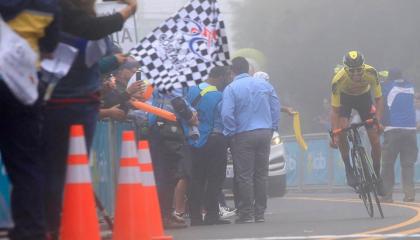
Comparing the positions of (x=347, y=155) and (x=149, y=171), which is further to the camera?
(x=347, y=155)

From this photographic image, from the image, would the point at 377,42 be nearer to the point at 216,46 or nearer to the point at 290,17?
the point at 290,17

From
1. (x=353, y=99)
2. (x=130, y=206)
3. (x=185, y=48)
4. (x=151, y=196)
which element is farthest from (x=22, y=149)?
(x=353, y=99)

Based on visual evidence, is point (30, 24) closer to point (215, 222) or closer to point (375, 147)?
point (215, 222)

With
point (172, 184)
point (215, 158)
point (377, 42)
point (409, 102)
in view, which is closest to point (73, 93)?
point (172, 184)

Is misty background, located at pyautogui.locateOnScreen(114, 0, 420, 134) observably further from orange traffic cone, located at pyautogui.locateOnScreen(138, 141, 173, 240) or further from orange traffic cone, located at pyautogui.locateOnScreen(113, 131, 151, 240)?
orange traffic cone, located at pyautogui.locateOnScreen(113, 131, 151, 240)

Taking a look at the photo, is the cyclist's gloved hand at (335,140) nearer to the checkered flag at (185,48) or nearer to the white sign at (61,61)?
the checkered flag at (185,48)

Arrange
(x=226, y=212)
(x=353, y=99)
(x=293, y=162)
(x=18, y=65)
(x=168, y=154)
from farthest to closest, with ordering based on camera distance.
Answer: (x=293, y=162) → (x=226, y=212) → (x=353, y=99) → (x=168, y=154) → (x=18, y=65)

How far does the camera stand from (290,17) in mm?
57375

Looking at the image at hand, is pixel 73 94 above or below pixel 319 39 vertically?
above

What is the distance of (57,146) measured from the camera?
718cm

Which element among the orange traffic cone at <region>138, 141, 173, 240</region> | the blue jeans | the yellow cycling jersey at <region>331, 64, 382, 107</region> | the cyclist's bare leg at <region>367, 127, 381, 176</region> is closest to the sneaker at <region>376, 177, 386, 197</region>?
the cyclist's bare leg at <region>367, 127, 381, 176</region>

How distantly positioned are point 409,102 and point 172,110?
272 inches

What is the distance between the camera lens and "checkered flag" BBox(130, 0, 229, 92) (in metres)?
11.2

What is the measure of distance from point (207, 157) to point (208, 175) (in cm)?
24
